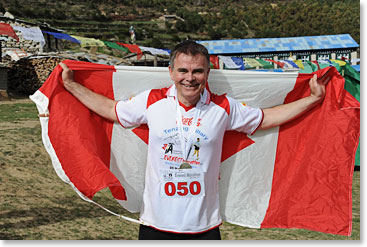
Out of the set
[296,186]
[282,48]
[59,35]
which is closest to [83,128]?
[296,186]

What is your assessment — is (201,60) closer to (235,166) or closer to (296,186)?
(235,166)

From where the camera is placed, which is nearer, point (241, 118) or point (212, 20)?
point (241, 118)

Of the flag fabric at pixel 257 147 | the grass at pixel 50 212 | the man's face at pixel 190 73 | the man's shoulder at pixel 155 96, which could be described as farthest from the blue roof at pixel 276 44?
the man's face at pixel 190 73

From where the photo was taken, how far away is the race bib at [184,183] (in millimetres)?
2766

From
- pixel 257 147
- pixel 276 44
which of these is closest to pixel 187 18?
pixel 276 44

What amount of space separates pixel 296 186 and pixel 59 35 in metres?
13.9

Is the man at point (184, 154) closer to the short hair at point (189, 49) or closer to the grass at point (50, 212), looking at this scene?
the short hair at point (189, 49)

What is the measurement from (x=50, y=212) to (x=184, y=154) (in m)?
3.59

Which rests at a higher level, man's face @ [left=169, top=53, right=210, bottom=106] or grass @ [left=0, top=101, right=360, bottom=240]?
man's face @ [left=169, top=53, right=210, bottom=106]

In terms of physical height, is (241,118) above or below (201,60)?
below

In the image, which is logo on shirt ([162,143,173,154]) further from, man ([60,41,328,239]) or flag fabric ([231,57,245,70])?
flag fabric ([231,57,245,70])

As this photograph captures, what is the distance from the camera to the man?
2.70 metres

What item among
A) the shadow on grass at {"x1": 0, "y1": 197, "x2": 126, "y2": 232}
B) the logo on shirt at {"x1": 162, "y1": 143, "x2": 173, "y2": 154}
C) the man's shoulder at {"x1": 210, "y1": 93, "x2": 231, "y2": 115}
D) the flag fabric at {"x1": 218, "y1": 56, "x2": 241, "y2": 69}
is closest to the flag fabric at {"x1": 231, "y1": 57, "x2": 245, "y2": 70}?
the flag fabric at {"x1": 218, "y1": 56, "x2": 241, "y2": 69}

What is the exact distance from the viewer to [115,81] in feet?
10.9
